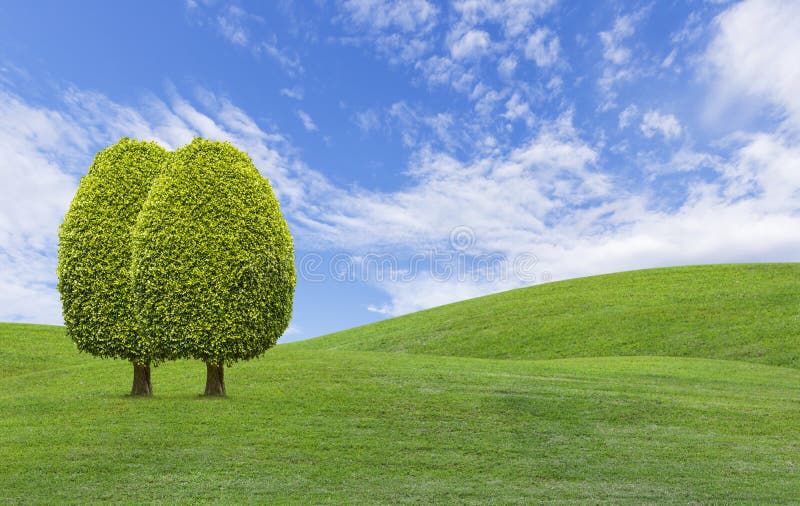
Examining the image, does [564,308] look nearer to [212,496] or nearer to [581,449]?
[581,449]

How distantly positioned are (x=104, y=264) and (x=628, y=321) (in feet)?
121

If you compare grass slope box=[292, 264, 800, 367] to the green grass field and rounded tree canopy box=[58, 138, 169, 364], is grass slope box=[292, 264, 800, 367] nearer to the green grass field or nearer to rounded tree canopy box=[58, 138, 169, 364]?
the green grass field

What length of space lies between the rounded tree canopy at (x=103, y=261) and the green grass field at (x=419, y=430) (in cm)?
253

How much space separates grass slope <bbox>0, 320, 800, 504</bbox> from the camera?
13.9m

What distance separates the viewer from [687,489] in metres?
14.3

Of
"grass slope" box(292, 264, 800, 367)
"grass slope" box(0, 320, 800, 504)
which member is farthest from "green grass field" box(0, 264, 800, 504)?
"grass slope" box(292, 264, 800, 367)

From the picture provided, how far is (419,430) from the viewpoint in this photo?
61.0ft

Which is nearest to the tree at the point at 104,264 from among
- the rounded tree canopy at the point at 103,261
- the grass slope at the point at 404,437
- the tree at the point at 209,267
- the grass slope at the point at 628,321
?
the rounded tree canopy at the point at 103,261

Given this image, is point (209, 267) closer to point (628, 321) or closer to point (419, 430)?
point (419, 430)

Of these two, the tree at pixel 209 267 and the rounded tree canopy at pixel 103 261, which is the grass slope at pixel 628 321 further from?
the rounded tree canopy at pixel 103 261

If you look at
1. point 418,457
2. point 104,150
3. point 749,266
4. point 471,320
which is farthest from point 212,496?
point 749,266

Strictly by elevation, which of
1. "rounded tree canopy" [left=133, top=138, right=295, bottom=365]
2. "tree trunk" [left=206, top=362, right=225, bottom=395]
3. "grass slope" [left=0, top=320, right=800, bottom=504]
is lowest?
"grass slope" [left=0, top=320, right=800, bottom=504]

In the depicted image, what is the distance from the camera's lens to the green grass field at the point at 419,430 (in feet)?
46.0

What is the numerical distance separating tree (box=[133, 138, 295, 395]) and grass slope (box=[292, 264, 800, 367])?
2441 cm
